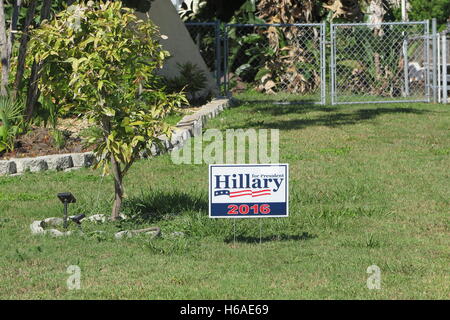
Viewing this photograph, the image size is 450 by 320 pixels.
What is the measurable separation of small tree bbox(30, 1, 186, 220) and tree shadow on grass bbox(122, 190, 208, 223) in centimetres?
40

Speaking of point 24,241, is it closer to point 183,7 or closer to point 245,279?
point 245,279

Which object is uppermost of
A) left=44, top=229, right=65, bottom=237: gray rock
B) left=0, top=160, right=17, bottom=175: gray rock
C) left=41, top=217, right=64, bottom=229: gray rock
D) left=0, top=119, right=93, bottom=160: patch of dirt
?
left=0, top=119, right=93, bottom=160: patch of dirt

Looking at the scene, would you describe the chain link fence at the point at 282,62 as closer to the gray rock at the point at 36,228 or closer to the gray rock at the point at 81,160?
the gray rock at the point at 81,160

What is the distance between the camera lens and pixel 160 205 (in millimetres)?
9945

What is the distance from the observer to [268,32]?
23.7 m

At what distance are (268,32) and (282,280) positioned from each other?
672 inches

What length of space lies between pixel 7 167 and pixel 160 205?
3.21 meters

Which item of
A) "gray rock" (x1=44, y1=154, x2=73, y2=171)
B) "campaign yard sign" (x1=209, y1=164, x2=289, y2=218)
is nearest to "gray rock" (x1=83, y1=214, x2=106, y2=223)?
"campaign yard sign" (x1=209, y1=164, x2=289, y2=218)

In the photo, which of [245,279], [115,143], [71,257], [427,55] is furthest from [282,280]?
[427,55]

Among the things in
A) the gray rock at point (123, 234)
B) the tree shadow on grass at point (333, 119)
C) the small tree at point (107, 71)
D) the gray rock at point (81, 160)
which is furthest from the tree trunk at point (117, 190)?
the tree shadow on grass at point (333, 119)

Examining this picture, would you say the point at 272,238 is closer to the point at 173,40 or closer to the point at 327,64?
the point at 173,40

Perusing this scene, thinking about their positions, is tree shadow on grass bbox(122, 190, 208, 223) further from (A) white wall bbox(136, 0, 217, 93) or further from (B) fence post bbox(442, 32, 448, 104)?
(B) fence post bbox(442, 32, 448, 104)

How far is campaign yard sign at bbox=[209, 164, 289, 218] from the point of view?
8258 mm

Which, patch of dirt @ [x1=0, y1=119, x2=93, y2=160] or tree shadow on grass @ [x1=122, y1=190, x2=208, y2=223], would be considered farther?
patch of dirt @ [x1=0, y1=119, x2=93, y2=160]
